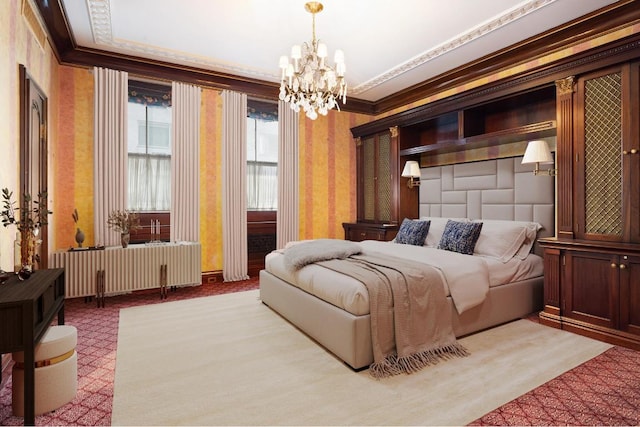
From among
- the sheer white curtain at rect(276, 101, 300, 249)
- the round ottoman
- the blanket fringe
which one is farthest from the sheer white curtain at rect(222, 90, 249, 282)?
the blanket fringe

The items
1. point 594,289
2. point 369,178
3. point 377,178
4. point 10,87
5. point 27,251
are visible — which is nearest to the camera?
point 27,251

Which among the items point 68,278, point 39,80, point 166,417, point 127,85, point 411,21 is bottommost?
point 166,417

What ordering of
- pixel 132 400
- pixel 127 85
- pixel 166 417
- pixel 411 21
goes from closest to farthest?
pixel 166 417
pixel 132 400
pixel 411 21
pixel 127 85

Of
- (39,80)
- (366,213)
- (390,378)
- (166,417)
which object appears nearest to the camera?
(166,417)

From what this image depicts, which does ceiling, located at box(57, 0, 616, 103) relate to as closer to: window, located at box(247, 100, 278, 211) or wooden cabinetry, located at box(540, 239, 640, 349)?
window, located at box(247, 100, 278, 211)

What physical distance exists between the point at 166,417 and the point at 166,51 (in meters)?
4.26

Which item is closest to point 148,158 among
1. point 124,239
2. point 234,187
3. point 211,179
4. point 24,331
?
point 211,179

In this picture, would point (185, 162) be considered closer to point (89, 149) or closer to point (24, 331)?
point (89, 149)

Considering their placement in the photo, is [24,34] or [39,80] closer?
[24,34]

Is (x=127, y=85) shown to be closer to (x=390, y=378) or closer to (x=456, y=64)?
(x=456, y=64)

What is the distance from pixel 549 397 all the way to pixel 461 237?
203 cm

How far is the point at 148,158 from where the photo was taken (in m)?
5.98

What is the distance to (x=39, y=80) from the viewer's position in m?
3.46

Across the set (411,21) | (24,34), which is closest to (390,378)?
(411,21)
